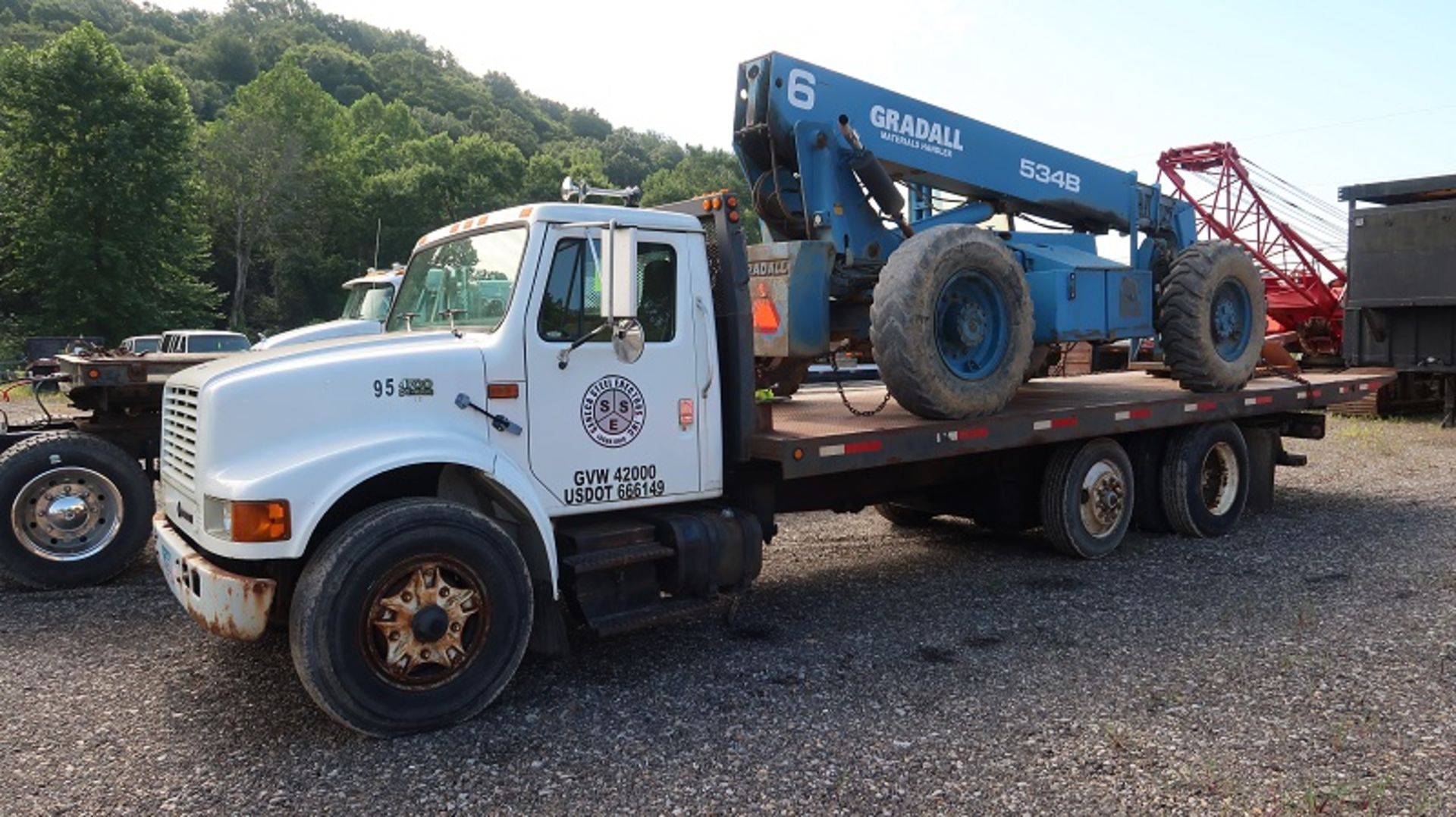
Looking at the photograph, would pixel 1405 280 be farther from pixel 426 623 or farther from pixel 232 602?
pixel 232 602

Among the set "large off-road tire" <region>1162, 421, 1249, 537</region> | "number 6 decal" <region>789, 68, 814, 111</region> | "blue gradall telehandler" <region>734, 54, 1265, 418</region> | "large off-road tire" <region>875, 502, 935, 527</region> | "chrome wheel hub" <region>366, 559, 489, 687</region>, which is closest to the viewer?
"chrome wheel hub" <region>366, 559, 489, 687</region>

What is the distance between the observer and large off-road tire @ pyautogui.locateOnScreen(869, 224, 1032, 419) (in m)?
6.27

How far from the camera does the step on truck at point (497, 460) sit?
4305mm

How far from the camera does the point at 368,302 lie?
11.4 m

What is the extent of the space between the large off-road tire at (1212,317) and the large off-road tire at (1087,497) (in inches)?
44.1

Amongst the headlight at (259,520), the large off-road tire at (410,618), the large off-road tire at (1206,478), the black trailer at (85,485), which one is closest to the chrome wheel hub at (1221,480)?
the large off-road tire at (1206,478)

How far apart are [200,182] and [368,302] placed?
109 ft

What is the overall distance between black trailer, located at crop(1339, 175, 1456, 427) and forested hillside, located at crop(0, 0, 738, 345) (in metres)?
16.2

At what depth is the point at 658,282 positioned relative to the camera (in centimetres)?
543

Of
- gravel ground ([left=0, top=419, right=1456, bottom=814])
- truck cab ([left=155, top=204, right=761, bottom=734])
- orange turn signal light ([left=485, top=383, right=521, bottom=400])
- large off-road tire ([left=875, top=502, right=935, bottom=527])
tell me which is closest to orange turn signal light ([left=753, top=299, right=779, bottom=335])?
truck cab ([left=155, top=204, right=761, bottom=734])

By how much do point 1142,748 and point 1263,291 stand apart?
239 inches

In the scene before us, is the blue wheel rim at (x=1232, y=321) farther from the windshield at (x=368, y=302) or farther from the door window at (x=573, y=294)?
the windshield at (x=368, y=302)

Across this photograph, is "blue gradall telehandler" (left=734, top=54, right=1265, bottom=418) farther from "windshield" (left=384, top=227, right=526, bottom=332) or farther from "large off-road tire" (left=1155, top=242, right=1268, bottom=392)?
"windshield" (left=384, top=227, right=526, bottom=332)

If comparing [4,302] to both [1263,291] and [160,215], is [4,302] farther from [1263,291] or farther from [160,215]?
[1263,291]
